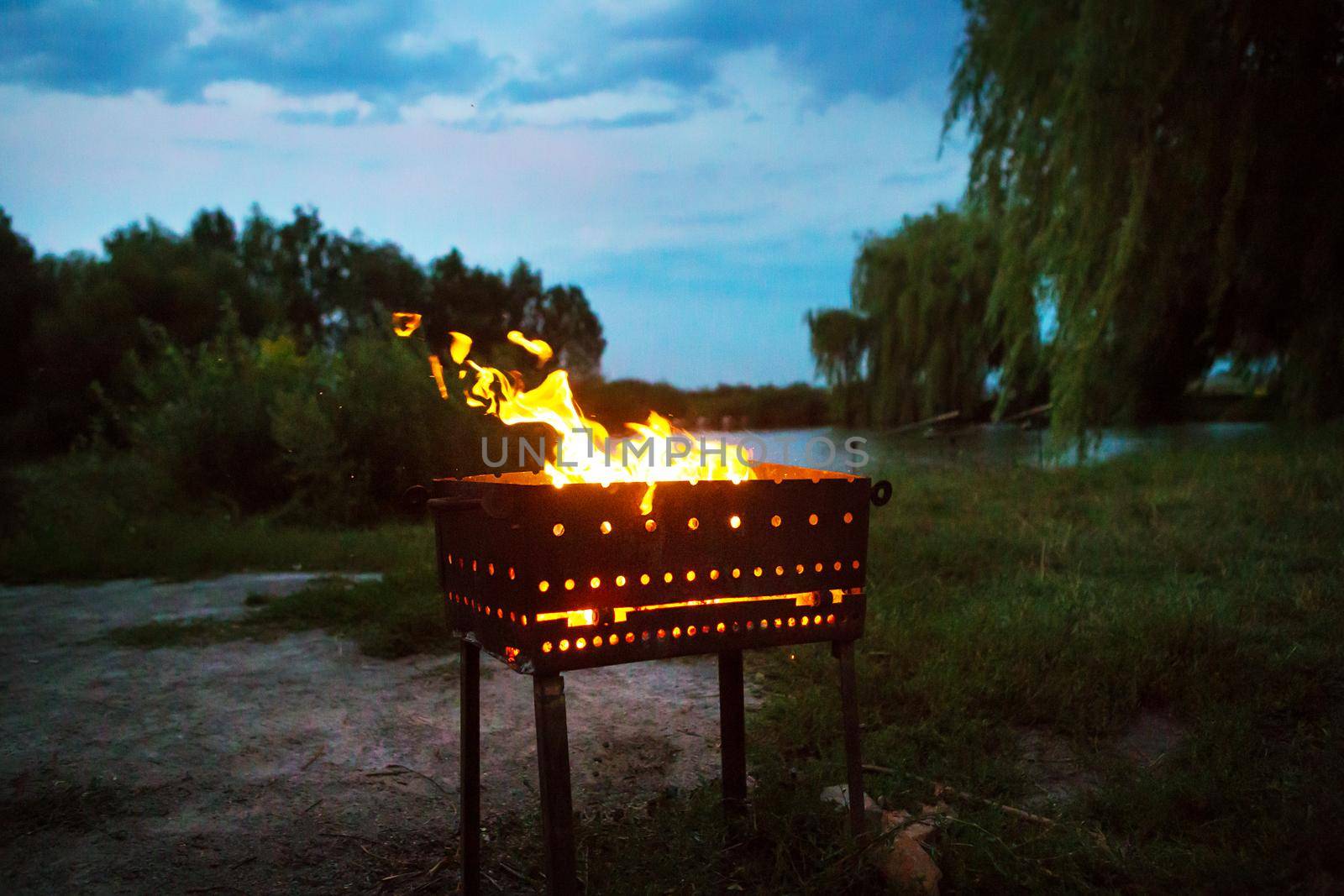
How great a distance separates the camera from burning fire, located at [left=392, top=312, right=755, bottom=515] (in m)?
A: 2.54

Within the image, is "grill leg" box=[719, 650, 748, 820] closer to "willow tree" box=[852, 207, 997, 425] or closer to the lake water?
the lake water

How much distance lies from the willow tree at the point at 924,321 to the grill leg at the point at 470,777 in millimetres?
14815

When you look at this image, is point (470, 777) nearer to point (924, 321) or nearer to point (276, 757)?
point (276, 757)

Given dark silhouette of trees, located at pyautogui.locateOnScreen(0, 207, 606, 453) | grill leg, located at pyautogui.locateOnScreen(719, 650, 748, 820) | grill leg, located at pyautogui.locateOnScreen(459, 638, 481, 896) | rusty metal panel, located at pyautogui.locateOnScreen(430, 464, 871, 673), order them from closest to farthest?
rusty metal panel, located at pyautogui.locateOnScreen(430, 464, 871, 673)
grill leg, located at pyautogui.locateOnScreen(459, 638, 481, 896)
grill leg, located at pyautogui.locateOnScreen(719, 650, 748, 820)
dark silhouette of trees, located at pyautogui.locateOnScreen(0, 207, 606, 453)

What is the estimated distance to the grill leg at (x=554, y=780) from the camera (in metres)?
2.13

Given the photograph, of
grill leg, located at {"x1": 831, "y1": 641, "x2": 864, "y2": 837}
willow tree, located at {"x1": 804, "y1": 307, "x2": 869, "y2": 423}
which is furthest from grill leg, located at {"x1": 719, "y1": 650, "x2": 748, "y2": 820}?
willow tree, located at {"x1": 804, "y1": 307, "x2": 869, "y2": 423}

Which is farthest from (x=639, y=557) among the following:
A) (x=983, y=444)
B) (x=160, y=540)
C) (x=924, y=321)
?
(x=924, y=321)

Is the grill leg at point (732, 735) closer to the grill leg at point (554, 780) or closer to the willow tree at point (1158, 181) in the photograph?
the grill leg at point (554, 780)

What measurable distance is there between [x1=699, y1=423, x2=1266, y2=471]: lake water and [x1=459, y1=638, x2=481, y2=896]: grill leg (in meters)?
4.35

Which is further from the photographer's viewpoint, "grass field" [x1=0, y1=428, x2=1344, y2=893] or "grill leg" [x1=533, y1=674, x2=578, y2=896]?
"grass field" [x1=0, y1=428, x2=1344, y2=893]

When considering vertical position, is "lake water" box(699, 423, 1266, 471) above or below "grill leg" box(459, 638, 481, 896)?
above

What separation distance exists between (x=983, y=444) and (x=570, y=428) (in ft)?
45.4

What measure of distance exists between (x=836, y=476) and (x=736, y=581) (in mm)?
397

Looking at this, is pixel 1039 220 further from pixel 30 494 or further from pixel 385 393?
pixel 30 494
